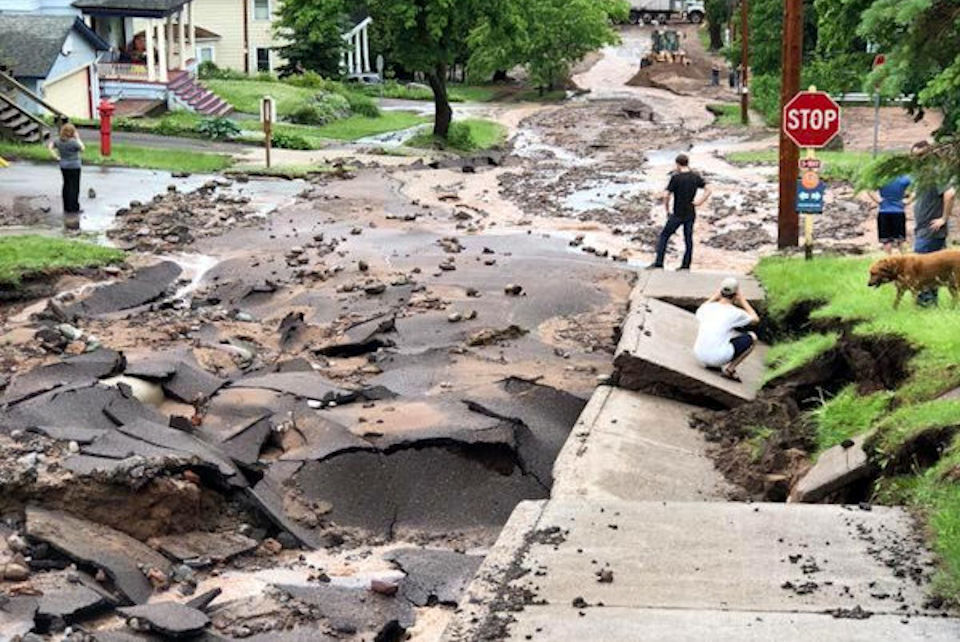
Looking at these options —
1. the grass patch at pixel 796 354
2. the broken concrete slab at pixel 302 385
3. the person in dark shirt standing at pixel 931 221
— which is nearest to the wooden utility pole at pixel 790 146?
the person in dark shirt standing at pixel 931 221

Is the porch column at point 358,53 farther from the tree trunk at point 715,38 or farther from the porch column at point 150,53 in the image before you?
the porch column at point 150,53

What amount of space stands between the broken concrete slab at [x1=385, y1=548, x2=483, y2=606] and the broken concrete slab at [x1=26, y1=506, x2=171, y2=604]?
1.69 metres

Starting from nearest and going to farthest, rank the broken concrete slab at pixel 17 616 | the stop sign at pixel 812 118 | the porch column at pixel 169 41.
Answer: the broken concrete slab at pixel 17 616
the stop sign at pixel 812 118
the porch column at pixel 169 41

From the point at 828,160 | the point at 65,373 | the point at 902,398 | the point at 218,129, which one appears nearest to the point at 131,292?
the point at 65,373

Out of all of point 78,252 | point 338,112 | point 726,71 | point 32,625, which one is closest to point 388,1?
point 338,112

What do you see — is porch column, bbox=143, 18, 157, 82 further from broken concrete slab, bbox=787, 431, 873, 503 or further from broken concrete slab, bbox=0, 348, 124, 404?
broken concrete slab, bbox=787, 431, 873, 503

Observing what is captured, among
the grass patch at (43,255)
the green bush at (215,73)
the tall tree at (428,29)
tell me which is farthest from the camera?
the green bush at (215,73)

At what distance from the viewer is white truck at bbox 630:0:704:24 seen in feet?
373

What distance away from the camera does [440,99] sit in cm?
4534

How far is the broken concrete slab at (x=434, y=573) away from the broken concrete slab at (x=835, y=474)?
8.09 ft

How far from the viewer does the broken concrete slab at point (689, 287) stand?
60.0 feet

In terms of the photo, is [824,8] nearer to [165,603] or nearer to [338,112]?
[165,603]

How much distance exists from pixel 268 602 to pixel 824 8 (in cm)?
1135

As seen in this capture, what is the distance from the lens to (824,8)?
57.4ft
